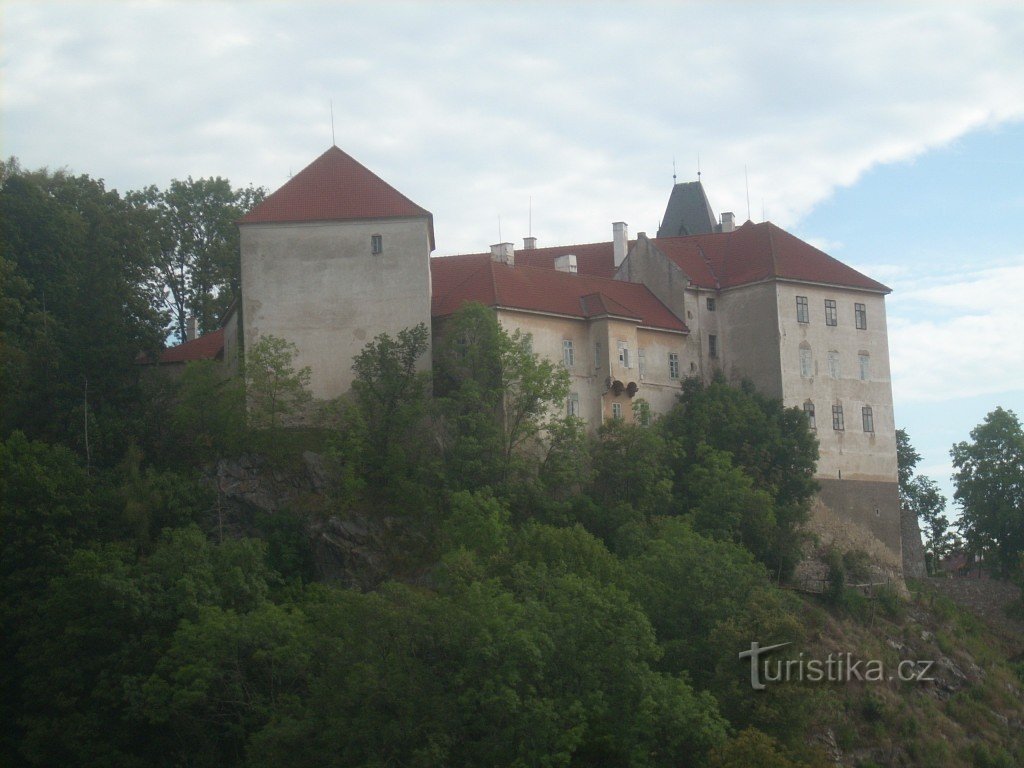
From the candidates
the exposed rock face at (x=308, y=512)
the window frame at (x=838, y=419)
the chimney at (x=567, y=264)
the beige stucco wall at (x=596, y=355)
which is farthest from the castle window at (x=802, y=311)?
the exposed rock face at (x=308, y=512)

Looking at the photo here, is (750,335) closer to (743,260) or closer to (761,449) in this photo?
(743,260)

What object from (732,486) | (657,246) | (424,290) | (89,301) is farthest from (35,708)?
(657,246)

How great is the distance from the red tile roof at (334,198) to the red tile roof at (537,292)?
7.40 feet

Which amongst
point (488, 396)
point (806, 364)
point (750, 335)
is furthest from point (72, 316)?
point (806, 364)

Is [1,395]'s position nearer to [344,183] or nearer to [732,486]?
[344,183]

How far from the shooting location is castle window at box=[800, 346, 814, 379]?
67.2 m

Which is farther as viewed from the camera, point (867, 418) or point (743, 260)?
point (743, 260)

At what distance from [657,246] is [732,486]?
13.3m

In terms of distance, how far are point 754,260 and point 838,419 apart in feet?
23.0

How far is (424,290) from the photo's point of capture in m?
60.9

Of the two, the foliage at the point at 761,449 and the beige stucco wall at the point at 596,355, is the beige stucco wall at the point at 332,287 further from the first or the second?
the foliage at the point at 761,449

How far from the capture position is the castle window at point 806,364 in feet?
221

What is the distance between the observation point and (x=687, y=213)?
89.8 metres

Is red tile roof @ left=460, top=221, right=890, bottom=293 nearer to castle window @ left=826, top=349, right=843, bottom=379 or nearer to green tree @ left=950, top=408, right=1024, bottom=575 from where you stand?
castle window @ left=826, top=349, right=843, bottom=379
